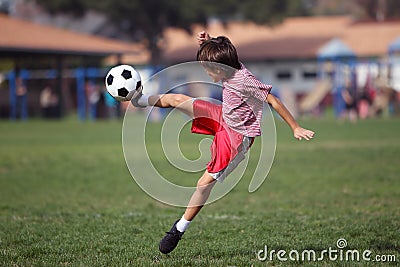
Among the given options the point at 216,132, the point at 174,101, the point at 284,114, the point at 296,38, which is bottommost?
the point at 216,132

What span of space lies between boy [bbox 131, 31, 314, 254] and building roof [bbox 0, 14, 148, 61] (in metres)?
29.5

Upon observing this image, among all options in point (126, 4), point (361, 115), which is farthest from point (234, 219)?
point (126, 4)

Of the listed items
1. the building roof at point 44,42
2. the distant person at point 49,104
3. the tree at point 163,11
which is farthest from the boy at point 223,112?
the tree at point 163,11

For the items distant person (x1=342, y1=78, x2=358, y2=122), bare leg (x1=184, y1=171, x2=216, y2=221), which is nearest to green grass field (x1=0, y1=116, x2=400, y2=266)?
bare leg (x1=184, y1=171, x2=216, y2=221)

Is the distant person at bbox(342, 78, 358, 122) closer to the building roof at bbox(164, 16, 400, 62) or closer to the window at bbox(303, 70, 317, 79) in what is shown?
the window at bbox(303, 70, 317, 79)

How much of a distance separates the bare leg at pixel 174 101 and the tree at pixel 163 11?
4530 cm

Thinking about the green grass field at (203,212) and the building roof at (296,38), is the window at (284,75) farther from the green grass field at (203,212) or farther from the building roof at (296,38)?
the green grass field at (203,212)

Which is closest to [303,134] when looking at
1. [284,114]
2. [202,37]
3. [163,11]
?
[284,114]

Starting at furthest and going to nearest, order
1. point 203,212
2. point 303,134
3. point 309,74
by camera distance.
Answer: point 309,74 < point 203,212 < point 303,134

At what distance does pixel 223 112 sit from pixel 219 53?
0.48 meters

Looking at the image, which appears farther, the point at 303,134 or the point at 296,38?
the point at 296,38

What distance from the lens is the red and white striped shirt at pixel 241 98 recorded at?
6.05m

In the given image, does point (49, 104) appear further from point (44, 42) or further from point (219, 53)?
point (219, 53)

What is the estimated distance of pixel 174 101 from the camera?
6070 millimetres
